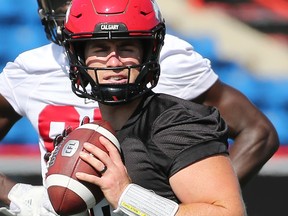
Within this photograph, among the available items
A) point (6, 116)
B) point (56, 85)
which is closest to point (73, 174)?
point (56, 85)

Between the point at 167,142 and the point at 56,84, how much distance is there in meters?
1.23

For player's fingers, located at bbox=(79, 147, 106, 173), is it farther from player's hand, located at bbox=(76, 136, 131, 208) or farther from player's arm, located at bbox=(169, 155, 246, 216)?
player's arm, located at bbox=(169, 155, 246, 216)

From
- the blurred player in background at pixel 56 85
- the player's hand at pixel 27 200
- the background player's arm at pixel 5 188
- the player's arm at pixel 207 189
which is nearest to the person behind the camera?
the player's arm at pixel 207 189

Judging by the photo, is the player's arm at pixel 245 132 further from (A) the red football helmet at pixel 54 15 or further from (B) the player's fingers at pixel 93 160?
(B) the player's fingers at pixel 93 160

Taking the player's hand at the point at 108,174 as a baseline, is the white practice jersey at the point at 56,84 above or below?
below

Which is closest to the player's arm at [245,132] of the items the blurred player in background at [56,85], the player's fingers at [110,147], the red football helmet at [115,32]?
the blurred player in background at [56,85]

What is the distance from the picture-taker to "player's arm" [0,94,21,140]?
11.4 feet

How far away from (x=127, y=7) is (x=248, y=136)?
4.42 ft

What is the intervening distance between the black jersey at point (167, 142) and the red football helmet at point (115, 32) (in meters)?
0.10

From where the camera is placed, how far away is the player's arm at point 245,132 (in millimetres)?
3562

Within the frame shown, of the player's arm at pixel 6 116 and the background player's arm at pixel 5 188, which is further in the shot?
the player's arm at pixel 6 116

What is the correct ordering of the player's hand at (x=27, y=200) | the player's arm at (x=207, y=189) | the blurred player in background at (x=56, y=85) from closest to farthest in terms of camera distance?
the player's arm at (x=207, y=189) → the player's hand at (x=27, y=200) → the blurred player in background at (x=56, y=85)

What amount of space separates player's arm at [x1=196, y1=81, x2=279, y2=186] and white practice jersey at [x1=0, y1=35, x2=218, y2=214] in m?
0.15

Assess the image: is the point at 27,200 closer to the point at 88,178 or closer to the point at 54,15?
the point at 54,15
